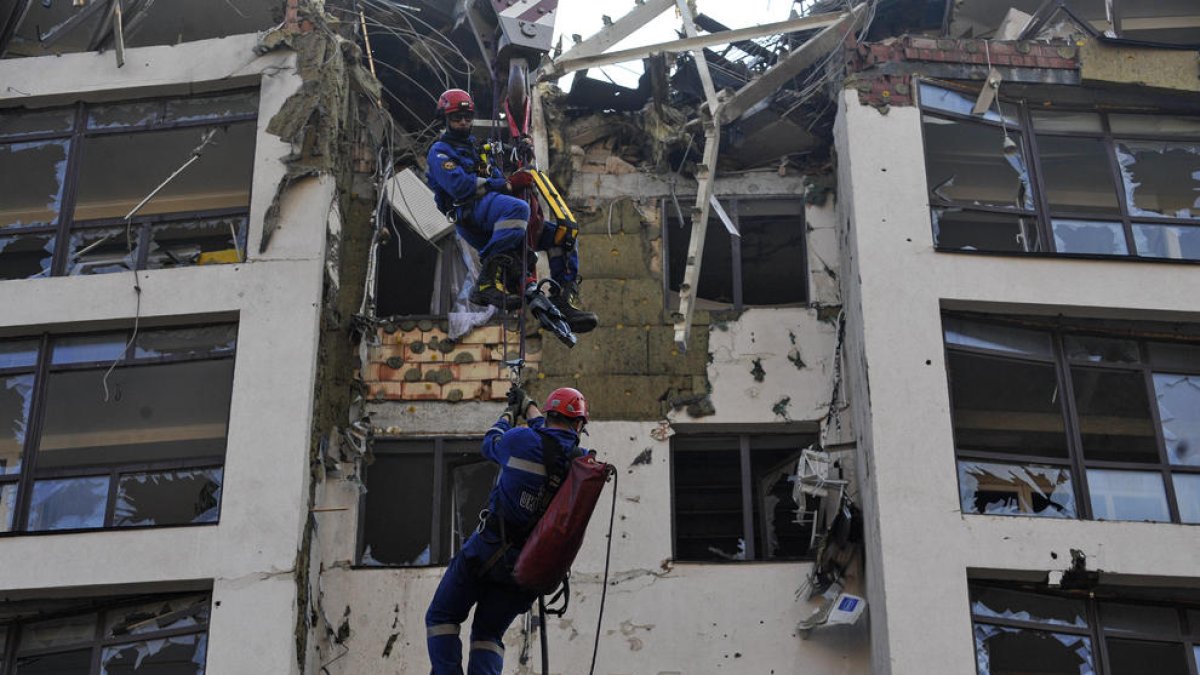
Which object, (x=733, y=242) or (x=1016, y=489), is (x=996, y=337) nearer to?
(x=1016, y=489)

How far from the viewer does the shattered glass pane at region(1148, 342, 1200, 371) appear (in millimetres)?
15172

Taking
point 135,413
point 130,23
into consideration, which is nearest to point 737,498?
point 135,413

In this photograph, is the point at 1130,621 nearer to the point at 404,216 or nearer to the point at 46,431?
the point at 404,216

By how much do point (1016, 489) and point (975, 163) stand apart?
12.4ft

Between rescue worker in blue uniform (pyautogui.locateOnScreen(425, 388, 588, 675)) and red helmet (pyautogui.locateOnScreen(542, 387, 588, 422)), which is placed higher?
red helmet (pyautogui.locateOnScreen(542, 387, 588, 422))

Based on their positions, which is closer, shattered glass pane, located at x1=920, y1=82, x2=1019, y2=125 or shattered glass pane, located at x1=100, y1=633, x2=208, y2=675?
shattered glass pane, located at x1=100, y1=633, x2=208, y2=675

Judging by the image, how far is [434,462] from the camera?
15414mm

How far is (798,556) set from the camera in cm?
1502

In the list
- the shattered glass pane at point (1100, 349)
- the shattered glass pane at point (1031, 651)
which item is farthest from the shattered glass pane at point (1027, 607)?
the shattered glass pane at point (1100, 349)

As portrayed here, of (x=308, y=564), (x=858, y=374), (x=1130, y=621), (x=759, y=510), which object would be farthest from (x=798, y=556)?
(x=308, y=564)

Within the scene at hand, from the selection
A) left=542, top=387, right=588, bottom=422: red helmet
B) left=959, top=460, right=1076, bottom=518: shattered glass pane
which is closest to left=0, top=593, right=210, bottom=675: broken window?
left=542, top=387, right=588, bottom=422: red helmet

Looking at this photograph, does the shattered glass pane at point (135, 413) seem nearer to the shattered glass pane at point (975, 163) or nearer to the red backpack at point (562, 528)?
the red backpack at point (562, 528)

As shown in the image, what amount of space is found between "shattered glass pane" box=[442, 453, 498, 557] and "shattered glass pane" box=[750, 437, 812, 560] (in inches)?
110

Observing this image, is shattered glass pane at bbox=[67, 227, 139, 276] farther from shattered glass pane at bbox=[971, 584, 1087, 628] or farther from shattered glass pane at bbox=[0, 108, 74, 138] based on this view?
shattered glass pane at bbox=[971, 584, 1087, 628]
